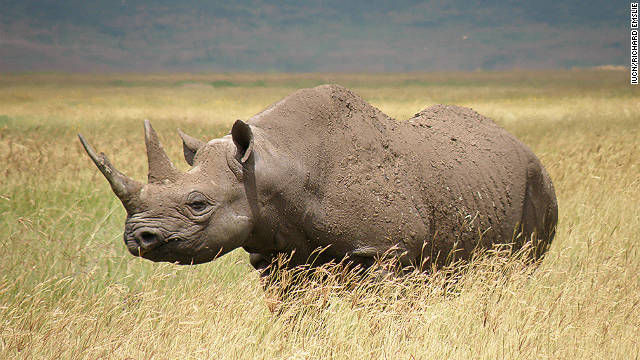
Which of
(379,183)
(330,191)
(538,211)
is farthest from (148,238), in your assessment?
(538,211)

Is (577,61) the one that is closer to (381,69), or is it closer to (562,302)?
(381,69)

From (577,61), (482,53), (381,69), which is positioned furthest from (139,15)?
(577,61)

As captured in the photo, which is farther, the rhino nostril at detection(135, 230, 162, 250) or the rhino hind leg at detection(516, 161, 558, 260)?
the rhino hind leg at detection(516, 161, 558, 260)

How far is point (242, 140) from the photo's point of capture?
441 cm

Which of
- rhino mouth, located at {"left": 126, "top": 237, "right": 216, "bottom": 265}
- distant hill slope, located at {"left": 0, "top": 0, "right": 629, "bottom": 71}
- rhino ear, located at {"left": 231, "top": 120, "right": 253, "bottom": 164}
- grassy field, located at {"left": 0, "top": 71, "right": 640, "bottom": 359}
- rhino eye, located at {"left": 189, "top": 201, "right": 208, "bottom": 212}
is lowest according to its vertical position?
distant hill slope, located at {"left": 0, "top": 0, "right": 629, "bottom": 71}

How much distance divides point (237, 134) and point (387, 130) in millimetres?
1261

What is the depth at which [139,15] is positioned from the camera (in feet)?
641

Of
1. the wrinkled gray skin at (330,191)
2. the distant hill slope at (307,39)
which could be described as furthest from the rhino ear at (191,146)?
the distant hill slope at (307,39)

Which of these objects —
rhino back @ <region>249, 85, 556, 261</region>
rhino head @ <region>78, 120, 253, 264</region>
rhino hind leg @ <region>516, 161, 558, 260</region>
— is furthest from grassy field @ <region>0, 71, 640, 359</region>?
rhino head @ <region>78, 120, 253, 264</region>

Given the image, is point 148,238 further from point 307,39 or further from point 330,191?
point 307,39

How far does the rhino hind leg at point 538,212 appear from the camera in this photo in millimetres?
6066

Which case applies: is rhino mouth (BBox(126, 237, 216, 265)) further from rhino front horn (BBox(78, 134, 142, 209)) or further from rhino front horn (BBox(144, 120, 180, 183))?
rhino front horn (BBox(144, 120, 180, 183))

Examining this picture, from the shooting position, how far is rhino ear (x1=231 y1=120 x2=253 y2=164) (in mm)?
4336

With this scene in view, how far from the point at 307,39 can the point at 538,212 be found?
187 meters
